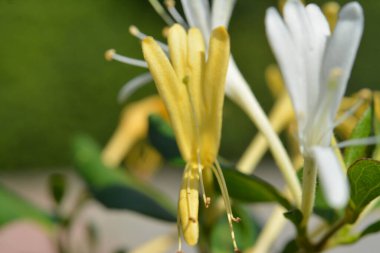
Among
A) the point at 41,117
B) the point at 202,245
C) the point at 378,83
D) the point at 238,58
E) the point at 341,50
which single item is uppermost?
the point at 341,50

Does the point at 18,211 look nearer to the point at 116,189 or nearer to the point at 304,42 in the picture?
the point at 116,189

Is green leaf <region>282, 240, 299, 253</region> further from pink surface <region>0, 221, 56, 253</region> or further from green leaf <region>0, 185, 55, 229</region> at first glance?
pink surface <region>0, 221, 56, 253</region>

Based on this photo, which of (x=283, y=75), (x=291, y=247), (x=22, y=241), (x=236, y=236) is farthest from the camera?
(x=22, y=241)

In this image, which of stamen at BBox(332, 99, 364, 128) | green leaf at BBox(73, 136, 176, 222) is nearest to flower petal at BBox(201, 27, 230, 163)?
stamen at BBox(332, 99, 364, 128)

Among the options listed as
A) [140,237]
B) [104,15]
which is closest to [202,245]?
[140,237]

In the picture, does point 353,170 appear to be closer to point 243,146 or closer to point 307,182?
point 307,182

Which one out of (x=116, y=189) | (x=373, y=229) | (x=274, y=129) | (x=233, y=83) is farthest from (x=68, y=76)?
(x=373, y=229)
